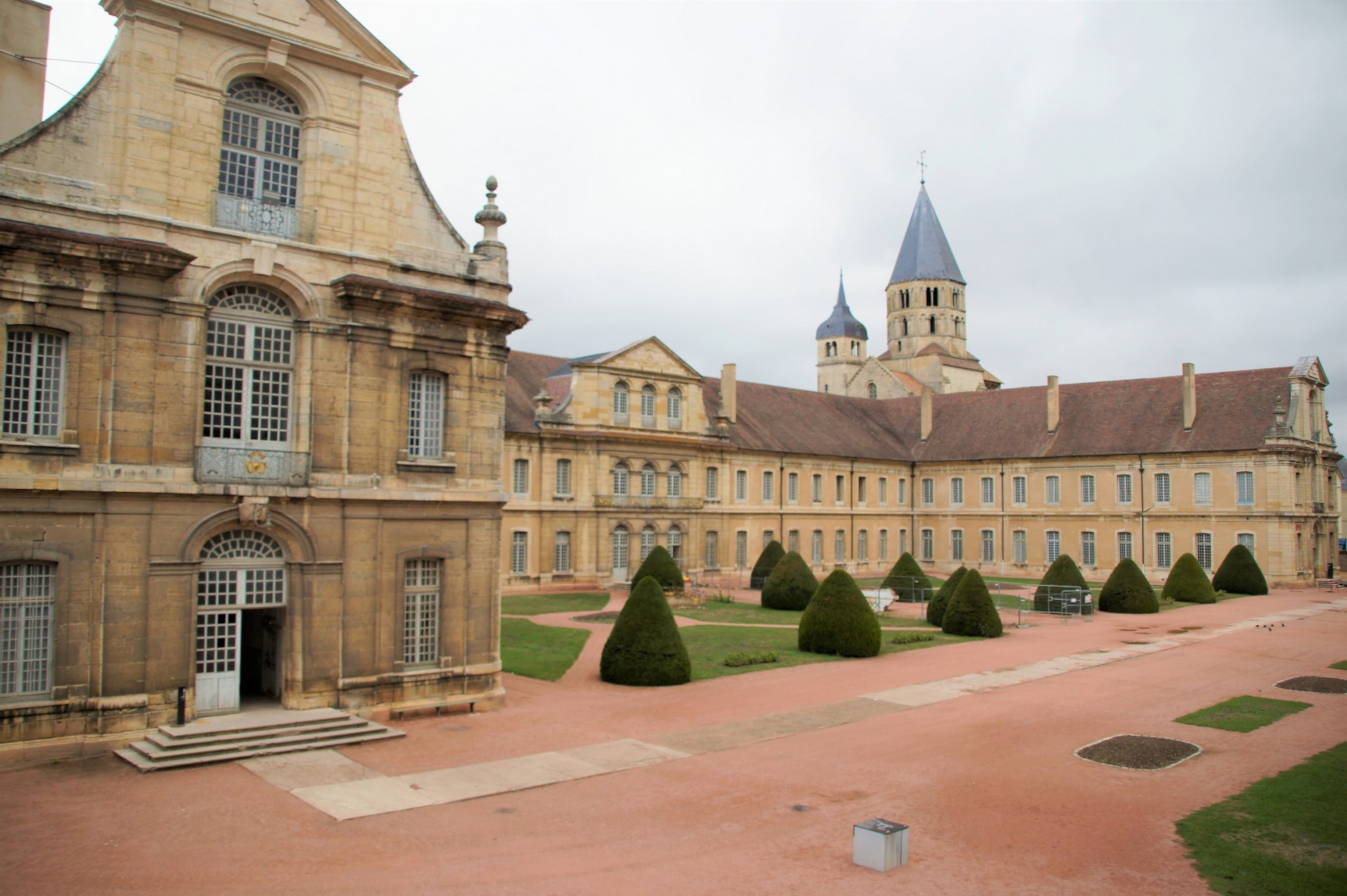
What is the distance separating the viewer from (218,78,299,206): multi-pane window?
52.1 ft

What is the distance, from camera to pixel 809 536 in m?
49.1

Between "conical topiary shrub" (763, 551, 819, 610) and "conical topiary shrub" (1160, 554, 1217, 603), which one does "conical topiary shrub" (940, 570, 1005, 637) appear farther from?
"conical topiary shrub" (1160, 554, 1217, 603)

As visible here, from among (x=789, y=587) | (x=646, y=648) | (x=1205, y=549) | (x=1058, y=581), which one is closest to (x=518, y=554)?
(x=789, y=587)

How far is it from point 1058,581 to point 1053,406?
1760cm

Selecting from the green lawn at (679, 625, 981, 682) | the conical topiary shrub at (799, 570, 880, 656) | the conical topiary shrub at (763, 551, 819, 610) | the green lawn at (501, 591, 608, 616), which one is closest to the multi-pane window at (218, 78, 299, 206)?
the green lawn at (679, 625, 981, 682)

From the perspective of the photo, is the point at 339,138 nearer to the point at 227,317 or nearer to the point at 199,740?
the point at 227,317

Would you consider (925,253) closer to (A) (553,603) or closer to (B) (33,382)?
(A) (553,603)

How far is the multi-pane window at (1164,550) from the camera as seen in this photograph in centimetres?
4600

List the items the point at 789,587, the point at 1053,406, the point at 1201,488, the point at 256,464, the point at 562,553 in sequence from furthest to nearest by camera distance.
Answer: the point at 1053,406 → the point at 1201,488 → the point at 562,553 → the point at 789,587 → the point at 256,464

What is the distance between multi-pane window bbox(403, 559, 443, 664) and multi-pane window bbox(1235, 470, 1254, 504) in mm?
40364

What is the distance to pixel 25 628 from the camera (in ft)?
44.8

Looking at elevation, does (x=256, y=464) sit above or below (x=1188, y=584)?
above

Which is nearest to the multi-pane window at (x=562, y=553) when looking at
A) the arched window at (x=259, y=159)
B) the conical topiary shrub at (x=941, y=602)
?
the conical topiary shrub at (x=941, y=602)

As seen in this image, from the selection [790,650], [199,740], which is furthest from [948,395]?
[199,740]
